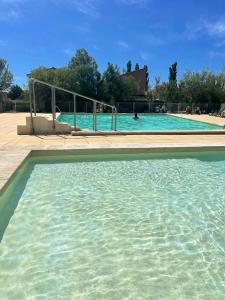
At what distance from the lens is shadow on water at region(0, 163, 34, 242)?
3871mm

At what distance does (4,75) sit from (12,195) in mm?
32753

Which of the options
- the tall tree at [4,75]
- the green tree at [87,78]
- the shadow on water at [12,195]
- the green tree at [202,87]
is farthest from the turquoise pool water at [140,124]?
the tall tree at [4,75]

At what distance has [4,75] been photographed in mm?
34812

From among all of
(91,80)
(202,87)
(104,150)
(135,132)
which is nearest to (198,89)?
(202,87)

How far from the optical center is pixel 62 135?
32.6 ft

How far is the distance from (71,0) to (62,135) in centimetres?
963

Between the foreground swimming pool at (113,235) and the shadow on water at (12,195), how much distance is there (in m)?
0.02

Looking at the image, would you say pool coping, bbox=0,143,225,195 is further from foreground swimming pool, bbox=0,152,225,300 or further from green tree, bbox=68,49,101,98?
green tree, bbox=68,49,101,98

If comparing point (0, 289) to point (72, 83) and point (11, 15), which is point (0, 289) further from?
point (72, 83)

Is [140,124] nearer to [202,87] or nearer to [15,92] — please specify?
[202,87]

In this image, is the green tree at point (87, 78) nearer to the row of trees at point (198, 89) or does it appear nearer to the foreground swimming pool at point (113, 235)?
the row of trees at point (198, 89)

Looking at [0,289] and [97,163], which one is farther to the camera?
[97,163]

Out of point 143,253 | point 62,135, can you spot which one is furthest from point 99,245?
point 62,135

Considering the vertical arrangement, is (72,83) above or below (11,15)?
below
